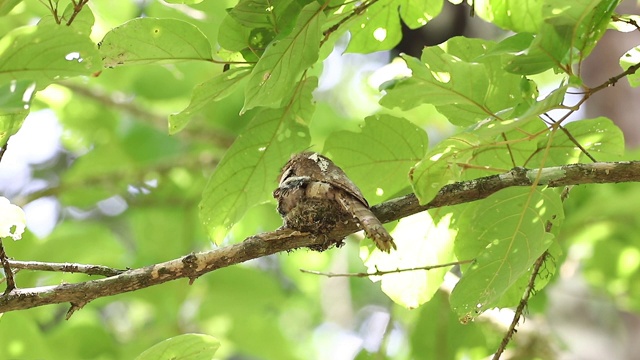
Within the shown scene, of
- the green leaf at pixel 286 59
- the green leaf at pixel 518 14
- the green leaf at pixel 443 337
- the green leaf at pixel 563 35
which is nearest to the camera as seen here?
the green leaf at pixel 563 35

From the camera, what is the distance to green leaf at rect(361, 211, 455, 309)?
139 cm

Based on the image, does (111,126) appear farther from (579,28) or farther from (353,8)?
(579,28)

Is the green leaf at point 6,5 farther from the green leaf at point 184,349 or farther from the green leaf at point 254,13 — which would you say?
the green leaf at point 184,349

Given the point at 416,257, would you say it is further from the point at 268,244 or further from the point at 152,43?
the point at 152,43

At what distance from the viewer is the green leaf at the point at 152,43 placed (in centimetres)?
118

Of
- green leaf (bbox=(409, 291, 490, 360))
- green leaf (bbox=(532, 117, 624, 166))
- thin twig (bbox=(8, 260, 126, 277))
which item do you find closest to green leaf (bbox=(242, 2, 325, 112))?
thin twig (bbox=(8, 260, 126, 277))

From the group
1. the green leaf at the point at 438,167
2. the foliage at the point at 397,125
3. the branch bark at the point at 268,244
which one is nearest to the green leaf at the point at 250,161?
the foliage at the point at 397,125

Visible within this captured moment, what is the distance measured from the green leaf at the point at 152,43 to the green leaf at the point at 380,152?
0.31m

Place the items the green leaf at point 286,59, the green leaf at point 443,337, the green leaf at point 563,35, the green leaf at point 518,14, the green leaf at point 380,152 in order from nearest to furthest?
the green leaf at point 563,35, the green leaf at point 286,59, the green leaf at point 518,14, the green leaf at point 380,152, the green leaf at point 443,337

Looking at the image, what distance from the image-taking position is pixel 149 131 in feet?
9.23

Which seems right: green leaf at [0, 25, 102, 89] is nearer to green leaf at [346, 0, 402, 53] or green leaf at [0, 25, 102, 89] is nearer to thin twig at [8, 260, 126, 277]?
thin twig at [8, 260, 126, 277]

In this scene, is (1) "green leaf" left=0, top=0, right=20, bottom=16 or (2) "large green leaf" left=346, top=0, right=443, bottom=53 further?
(2) "large green leaf" left=346, top=0, right=443, bottom=53

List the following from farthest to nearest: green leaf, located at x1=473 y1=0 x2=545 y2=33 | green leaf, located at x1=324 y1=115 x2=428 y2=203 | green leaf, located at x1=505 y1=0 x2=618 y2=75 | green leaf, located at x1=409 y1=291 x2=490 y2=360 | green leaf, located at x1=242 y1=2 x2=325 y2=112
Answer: green leaf, located at x1=409 y1=291 x2=490 y2=360 < green leaf, located at x1=324 y1=115 x2=428 y2=203 < green leaf, located at x1=473 y1=0 x2=545 y2=33 < green leaf, located at x1=242 y1=2 x2=325 y2=112 < green leaf, located at x1=505 y1=0 x2=618 y2=75

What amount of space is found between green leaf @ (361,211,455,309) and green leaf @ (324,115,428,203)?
0.08 metres
